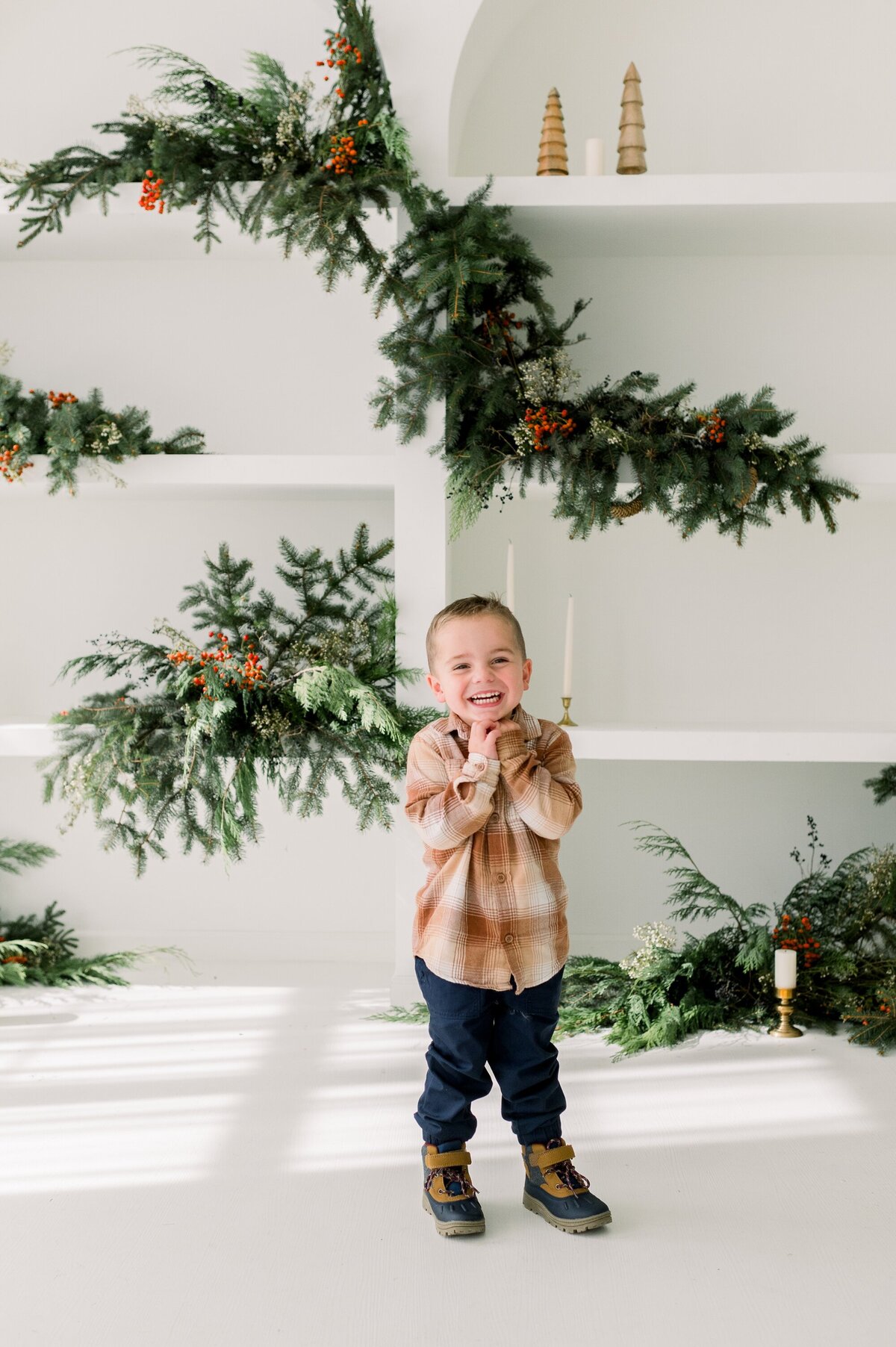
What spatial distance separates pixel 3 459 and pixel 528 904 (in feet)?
6.39

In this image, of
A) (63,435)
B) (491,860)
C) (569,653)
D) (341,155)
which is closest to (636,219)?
(341,155)

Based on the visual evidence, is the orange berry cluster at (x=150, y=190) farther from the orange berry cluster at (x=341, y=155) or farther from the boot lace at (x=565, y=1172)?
the boot lace at (x=565, y=1172)

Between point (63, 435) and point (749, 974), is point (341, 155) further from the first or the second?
point (749, 974)

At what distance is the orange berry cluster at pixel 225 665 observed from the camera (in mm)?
2920

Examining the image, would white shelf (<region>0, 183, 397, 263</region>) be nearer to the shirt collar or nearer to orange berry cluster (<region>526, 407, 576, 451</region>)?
orange berry cluster (<region>526, 407, 576, 451</region>)

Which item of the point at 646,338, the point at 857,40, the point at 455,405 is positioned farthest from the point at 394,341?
the point at 857,40

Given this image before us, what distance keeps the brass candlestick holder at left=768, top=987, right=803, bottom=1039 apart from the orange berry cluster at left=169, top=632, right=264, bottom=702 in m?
1.59

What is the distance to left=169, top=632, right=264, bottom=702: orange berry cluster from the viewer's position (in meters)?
2.92

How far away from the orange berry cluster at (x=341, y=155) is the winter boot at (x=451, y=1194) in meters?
2.34

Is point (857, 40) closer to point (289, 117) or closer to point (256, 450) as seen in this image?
point (289, 117)

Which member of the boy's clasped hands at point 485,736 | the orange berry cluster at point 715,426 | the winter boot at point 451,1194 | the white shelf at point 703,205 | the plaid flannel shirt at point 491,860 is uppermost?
the white shelf at point 703,205

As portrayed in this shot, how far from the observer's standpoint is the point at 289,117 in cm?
284

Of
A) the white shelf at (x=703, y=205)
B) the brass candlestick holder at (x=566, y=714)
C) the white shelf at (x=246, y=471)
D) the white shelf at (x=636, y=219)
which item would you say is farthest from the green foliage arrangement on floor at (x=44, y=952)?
the white shelf at (x=703, y=205)

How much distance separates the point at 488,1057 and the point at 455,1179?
215mm
